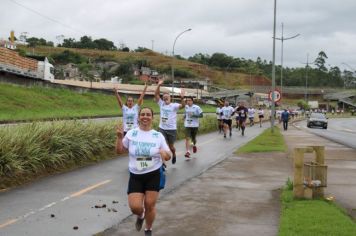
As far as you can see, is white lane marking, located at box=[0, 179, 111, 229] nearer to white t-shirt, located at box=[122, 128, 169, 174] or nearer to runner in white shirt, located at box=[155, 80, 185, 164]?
white t-shirt, located at box=[122, 128, 169, 174]

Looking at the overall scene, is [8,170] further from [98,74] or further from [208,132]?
[98,74]

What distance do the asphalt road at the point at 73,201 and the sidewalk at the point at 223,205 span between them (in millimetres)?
418

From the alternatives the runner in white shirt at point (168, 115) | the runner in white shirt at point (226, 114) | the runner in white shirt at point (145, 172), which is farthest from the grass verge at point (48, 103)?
the runner in white shirt at point (145, 172)

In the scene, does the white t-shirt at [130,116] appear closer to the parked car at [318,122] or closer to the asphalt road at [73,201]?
the asphalt road at [73,201]

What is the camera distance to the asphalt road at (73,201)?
745cm

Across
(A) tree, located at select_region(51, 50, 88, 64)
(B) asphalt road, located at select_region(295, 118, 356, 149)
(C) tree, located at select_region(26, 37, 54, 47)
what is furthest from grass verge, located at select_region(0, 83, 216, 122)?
(C) tree, located at select_region(26, 37, 54, 47)

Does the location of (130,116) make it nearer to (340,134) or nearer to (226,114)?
(226,114)

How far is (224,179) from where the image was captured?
39.4 feet

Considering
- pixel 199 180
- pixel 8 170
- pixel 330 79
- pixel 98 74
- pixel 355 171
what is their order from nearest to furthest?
1. pixel 8 170
2. pixel 199 180
3. pixel 355 171
4. pixel 98 74
5. pixel 330 79

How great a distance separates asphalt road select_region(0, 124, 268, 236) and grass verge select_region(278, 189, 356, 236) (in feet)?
7.69

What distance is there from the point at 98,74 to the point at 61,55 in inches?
957

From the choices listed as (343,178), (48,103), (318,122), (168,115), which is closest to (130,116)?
(168,115)

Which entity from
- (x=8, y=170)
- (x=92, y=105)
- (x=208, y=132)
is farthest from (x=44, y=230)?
Answer: (x=92, y=105)

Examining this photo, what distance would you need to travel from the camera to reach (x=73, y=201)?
9.19 m
